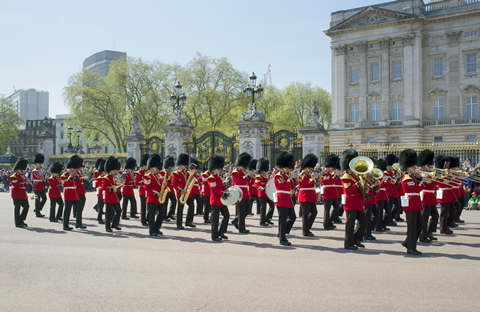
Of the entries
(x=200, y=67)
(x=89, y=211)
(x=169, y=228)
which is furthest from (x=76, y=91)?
(x=169, y=228)

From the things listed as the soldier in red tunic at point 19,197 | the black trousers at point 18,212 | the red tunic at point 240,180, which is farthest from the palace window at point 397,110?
the black trousers at point 18,212

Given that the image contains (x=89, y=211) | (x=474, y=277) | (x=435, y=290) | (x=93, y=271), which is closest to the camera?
(x=435, y=290)

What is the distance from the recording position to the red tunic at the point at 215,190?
8.80 meters

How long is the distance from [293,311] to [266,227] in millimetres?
6159

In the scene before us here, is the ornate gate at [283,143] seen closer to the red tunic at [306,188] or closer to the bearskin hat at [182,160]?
the bearskin hat at [182,160]

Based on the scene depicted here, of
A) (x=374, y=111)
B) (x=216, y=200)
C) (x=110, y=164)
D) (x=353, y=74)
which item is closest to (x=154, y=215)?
(x=216, y=200)

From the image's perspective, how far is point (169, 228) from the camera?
1050 centimetres

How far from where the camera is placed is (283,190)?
8.38 metres

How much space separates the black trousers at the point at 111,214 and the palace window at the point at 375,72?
32.8 metres

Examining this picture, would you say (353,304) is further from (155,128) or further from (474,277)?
(155,128)

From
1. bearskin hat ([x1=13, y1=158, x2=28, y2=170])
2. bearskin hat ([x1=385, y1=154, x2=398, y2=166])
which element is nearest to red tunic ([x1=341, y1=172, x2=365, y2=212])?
bearskin hat ([x1=385, y1=154, x2=398, y2=166])

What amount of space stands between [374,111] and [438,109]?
518cm

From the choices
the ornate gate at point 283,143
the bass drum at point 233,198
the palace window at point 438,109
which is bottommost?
the bass drum at point 233,198

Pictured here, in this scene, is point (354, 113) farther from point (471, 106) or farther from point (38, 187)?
point (38, 187)
